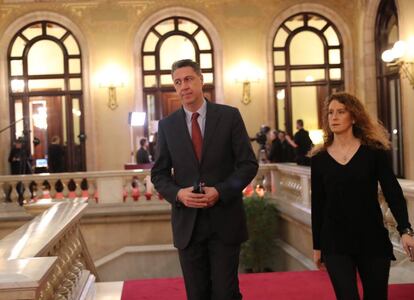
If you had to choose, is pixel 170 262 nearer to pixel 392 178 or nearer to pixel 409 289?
pixel 409 289

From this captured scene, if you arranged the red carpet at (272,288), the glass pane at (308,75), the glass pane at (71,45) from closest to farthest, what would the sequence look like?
1. the red carpet at (272,288)
2. the glass pane at (71,45)
3. the glass pane at (308,75)

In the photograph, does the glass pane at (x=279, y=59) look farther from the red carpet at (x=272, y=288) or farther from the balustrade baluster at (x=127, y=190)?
the red carpet at (x=272, y=288)

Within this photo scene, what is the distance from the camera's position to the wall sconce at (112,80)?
14.7 metres

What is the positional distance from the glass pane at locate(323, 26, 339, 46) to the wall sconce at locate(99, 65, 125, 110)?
4904 mm

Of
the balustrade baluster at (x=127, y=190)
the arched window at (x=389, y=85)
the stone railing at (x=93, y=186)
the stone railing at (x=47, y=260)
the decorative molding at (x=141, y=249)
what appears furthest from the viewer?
the arched window at (x=389, y=85)

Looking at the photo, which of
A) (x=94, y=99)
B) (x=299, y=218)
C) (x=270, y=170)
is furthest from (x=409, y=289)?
(x=94, y=99)

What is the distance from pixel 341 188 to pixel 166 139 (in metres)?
0.89

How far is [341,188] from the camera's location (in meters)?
2.94

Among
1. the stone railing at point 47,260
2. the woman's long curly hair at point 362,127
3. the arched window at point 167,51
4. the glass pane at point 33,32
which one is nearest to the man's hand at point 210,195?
the woman's long curly hair at point 362,127

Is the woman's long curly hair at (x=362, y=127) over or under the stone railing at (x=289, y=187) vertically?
over

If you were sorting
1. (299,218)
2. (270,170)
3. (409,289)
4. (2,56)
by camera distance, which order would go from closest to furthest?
(409,289) < (299,218) < (270,170) < (2,56)

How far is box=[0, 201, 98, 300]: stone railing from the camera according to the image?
232 centimetres

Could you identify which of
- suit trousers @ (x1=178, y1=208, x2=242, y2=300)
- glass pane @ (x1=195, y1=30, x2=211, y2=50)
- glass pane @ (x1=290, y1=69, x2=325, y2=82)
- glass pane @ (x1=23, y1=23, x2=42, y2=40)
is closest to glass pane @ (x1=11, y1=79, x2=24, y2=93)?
glass pane @ (x1=23, y1=23, x2=42, y2=40)

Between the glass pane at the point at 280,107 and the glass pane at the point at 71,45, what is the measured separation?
15.8ft
